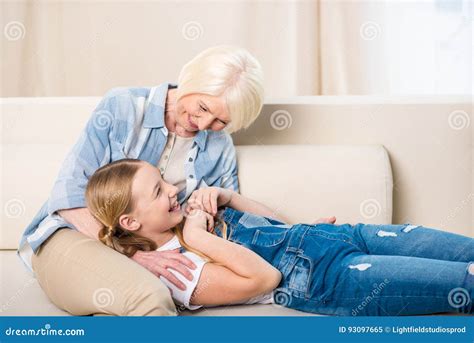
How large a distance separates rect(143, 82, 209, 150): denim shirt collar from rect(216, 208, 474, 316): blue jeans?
0.24m

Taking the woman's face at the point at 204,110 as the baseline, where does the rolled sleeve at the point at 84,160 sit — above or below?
below

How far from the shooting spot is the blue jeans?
1.18 metres

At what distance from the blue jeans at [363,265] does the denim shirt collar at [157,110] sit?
239 mm

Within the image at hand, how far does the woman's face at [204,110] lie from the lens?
55.9 inches

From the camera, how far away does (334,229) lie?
4.57ft

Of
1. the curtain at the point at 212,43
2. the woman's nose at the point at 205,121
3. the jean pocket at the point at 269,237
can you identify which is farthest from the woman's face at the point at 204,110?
the curtain at the point at 212,43

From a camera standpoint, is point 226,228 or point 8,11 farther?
point 8,11

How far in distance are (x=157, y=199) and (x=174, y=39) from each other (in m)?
1.61

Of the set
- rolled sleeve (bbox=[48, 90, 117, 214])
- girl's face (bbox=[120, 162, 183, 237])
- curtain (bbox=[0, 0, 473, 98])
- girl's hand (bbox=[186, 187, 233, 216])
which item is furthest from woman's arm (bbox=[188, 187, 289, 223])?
curtain (bbox=[0, 0, 473, 98])

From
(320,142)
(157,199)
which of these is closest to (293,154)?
(320,142)

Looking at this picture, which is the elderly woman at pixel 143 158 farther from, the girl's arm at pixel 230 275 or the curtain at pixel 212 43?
the curtain at pixel 212 43

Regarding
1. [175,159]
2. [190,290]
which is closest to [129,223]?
[190,290]
